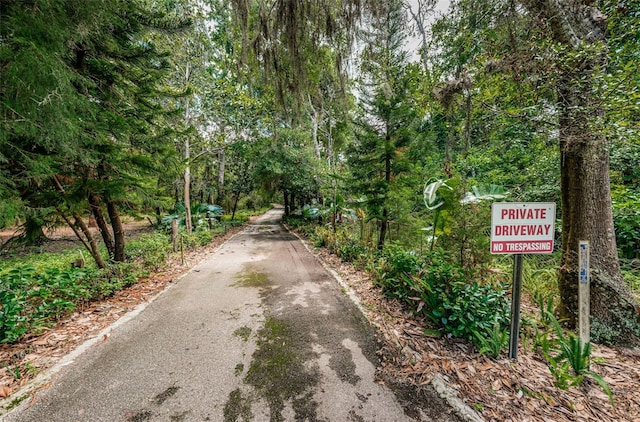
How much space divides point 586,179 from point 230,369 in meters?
4.40

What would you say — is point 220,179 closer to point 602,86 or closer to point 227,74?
point 227,74

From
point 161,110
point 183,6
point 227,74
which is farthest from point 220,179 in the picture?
point 161,110

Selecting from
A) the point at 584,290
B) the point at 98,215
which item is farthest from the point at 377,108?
the point at 98,215

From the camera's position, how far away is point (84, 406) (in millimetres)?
1800

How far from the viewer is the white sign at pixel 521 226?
6.37 ft

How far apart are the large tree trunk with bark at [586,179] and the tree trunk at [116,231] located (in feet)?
22.7

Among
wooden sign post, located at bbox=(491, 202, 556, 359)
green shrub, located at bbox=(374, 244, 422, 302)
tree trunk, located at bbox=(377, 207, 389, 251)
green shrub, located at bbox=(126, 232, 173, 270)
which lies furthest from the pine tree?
green shrub, located at bbox=(126, 232, 173, 270)

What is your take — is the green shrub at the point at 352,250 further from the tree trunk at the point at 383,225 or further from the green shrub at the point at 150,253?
the green shrub at the point at 150,253

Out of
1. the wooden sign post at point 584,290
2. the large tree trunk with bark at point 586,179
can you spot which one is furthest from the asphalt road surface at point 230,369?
the large tree trunk with bark at point 586,179

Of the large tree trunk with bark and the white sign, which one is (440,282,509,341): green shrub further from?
the large tree trunk with bark

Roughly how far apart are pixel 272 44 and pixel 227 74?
839 centimetres

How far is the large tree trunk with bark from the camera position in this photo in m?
2.22

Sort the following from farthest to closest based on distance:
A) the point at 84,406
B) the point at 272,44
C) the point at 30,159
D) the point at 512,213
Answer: the point at 272,44
the point at 30,159
the point at 512,213
the point at 84,406

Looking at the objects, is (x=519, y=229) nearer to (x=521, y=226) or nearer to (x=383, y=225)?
(x=521, y=226)
